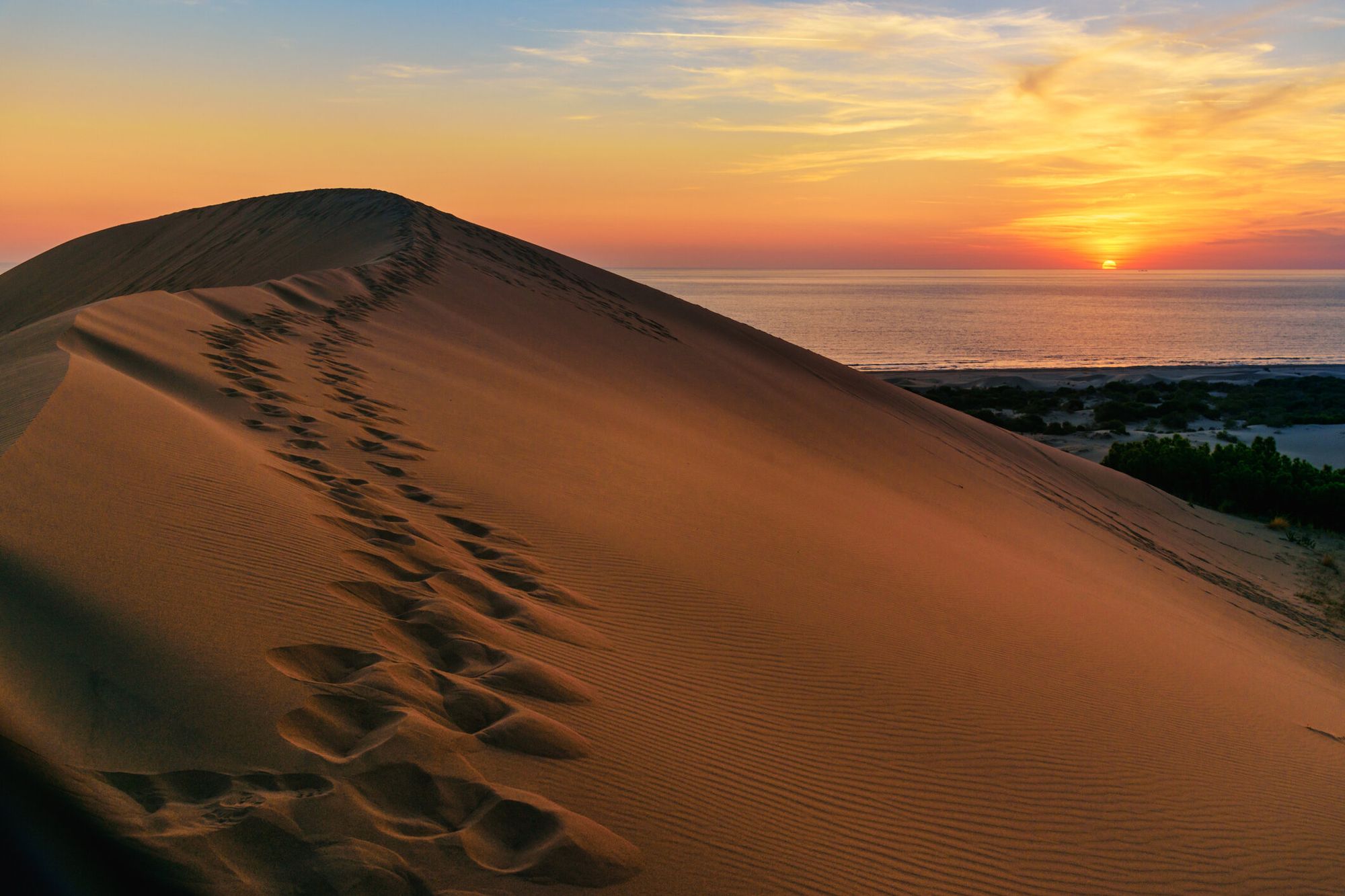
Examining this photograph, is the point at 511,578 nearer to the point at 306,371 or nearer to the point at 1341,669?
the point at 306,371

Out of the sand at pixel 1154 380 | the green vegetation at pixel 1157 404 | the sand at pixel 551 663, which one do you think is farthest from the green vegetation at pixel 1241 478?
the sand at pixel 551 663

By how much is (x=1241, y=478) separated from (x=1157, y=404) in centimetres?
1508

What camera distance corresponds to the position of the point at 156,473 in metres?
3.71

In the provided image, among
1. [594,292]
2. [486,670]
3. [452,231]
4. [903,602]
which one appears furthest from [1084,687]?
[452,231]

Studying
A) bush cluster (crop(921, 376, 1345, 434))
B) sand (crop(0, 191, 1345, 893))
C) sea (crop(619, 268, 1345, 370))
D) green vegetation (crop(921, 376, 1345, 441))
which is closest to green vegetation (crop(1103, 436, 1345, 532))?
green vegetation (crop(921, 376, 1345, 441))

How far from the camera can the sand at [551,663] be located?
7.48 feet

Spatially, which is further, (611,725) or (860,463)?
(860,463)

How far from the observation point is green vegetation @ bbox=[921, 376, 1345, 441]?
2481 cm

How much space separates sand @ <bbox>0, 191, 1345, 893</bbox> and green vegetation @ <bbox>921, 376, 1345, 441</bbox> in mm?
18410

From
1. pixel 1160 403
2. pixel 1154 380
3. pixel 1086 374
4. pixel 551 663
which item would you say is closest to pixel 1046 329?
pixel 1086 374

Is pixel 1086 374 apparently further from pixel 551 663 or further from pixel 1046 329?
pixel 551 663

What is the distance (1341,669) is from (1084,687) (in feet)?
18.3

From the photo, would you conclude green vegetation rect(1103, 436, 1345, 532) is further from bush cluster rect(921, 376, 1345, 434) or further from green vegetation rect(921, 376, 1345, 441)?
bush cluster rect(921, 376, 1345, 434)

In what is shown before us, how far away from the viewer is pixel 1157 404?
96.2 ft
